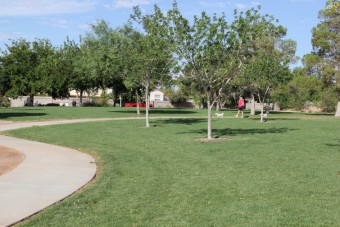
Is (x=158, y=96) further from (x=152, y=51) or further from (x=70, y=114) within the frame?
(x=152, y=51)

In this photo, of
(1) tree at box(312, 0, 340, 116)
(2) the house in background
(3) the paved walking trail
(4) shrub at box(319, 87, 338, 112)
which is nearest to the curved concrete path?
(3) the paved walking trail

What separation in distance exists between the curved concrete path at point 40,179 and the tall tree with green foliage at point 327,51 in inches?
1348

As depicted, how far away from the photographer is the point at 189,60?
51.4 feet

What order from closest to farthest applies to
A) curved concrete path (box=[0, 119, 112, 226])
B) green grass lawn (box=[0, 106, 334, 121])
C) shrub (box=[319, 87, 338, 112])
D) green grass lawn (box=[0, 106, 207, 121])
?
curved concrete path (box=[0, 119, 112, 226]), green grass lawn (box=[0, 106, 207, 121]), green grass lawn (box=[0, 106, 334, 121]), shrub (box=[319, 87, 338, 112])

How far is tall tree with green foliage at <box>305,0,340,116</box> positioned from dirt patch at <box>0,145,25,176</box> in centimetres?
3435

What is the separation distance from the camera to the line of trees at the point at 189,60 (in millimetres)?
15352

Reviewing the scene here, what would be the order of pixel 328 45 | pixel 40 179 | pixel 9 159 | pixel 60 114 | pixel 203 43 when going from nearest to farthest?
1. pixel 40 179
2. pixel 9 159
3. pixel 203 43
4. pixel 60 114
5. pixel 328 45

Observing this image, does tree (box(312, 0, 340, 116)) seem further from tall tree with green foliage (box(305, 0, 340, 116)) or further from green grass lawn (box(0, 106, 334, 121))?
green grass lawn (box(0, 106, 334, 121))

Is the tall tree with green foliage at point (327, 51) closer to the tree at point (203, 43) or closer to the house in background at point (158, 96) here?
the tree at point (203, 43)

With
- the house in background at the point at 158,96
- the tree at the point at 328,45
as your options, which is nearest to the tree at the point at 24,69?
the house in background at the point at 158,96

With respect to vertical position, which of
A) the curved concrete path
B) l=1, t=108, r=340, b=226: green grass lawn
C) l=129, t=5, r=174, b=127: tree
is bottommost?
l=1, t=108, r=340, b=226: green grass lawn

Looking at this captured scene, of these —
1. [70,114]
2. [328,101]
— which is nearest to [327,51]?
[328,101]

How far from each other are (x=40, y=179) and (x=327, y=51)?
39.3 m

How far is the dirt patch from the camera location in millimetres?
9433
